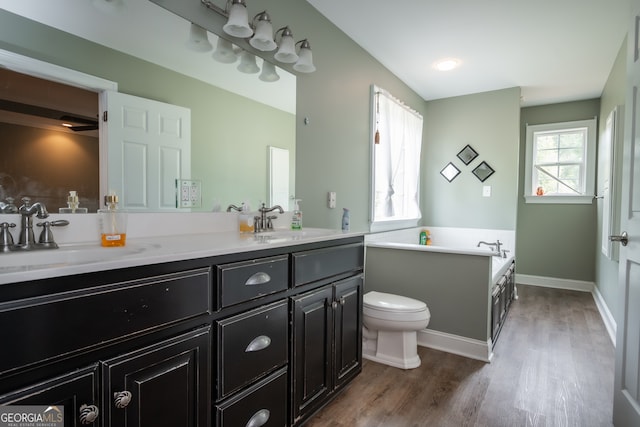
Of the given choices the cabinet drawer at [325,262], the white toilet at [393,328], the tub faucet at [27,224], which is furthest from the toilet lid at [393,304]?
the tub faucet at [27,224]

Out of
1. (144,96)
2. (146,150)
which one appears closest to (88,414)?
(146,150)

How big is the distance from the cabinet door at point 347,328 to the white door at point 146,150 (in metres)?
0.93

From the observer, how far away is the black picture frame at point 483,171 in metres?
3.86

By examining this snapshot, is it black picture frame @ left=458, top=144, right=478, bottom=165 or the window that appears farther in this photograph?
the window

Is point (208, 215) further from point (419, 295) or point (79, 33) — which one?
point (419, 295)

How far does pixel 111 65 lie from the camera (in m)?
1.31

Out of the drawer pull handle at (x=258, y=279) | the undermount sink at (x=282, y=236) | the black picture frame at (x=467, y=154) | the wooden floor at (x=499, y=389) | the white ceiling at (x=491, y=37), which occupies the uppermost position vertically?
the white ceiling at (x=491, y=37)

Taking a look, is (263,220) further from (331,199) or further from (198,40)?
(198,40)

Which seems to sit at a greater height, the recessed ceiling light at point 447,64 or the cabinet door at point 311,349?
the recessed ceiling light at point 447,64

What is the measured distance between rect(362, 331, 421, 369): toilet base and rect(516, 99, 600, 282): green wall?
3.18 meters

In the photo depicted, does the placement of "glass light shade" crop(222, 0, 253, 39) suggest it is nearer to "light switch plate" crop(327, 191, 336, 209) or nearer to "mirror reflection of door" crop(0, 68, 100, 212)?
"mirror reflection of door" crop(0, 68, 100, 212)

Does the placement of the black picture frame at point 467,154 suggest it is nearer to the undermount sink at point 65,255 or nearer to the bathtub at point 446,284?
the bathtub at point 446,284

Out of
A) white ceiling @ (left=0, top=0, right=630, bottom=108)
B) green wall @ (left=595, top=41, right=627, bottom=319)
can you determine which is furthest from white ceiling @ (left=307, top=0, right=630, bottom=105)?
green wall @ (left=595, top=41, right=627, bottom=319)

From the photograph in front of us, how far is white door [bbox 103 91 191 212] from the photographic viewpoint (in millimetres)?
1321
